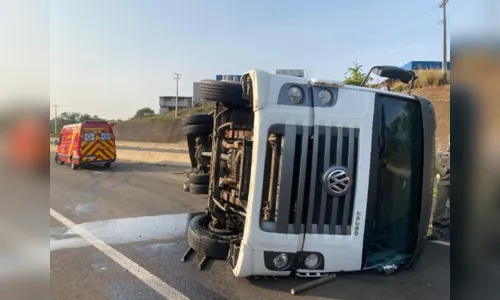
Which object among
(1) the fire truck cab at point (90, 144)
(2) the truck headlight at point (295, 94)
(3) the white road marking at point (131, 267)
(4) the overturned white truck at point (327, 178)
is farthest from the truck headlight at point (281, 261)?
(1) the fire truck cab at point (90, 144)

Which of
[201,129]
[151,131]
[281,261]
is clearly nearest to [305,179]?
[281,261]

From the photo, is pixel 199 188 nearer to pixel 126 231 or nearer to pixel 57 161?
pixel 126 231

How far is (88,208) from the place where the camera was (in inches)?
285

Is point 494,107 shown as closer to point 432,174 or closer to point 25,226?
point 25,226

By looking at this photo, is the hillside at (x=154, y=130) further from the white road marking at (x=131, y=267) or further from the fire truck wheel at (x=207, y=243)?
the fire truck wheel at (x=207, y=243)

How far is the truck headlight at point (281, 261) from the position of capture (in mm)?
3064

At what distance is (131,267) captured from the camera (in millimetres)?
3863

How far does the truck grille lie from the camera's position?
3021 millimetres

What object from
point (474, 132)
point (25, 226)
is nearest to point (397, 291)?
point (474, 132)

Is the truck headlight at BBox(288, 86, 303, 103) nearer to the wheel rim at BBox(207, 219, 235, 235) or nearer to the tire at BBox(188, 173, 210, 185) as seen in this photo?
the wheel rim at BBox(207, 219, 235, 235)

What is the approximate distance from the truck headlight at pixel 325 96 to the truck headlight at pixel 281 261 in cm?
128

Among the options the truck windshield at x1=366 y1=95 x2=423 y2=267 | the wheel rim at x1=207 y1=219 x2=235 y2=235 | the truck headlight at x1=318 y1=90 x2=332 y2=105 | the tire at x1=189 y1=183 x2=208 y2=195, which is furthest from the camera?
the tire at x1=189 y1=183 x2=208 y2=195

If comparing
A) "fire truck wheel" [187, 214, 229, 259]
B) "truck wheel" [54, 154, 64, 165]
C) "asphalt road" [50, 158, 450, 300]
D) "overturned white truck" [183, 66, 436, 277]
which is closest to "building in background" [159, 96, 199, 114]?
"truck wheel" [54, 154, 64, 165]

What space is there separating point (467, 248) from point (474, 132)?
0.30 meters
